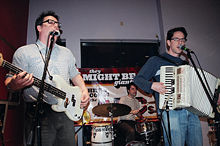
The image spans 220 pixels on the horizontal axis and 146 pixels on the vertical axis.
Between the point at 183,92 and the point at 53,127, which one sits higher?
the point at 183,92

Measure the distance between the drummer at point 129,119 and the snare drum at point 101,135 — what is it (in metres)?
0.65

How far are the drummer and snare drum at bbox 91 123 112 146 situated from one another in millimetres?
648

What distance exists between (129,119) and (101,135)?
3.97ft

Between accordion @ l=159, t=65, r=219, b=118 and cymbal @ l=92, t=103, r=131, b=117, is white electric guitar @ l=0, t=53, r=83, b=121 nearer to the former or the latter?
accordion @ l=159, t=65, r=219, b=118

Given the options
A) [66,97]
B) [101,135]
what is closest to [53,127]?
[66,97]

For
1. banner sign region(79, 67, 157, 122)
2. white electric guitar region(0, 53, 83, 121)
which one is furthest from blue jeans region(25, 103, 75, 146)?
banner sign region(79, 67, 157, 122)

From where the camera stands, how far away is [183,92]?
221cm

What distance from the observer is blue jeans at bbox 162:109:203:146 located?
85.4 inches

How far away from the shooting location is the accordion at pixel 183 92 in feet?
7.22

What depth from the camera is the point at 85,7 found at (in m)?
5.40

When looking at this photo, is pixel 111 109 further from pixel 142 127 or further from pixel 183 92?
pixel 183 92

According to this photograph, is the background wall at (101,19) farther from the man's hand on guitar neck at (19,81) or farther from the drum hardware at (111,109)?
the man's hand on guitar neck at (19,81)

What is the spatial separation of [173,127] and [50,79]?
5.15 ft

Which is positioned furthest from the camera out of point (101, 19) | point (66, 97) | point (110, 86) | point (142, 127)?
point (101, 19)
